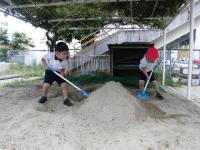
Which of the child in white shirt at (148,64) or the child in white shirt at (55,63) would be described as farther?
the child in white shirt at (148,64)

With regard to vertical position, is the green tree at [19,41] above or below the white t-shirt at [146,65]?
above

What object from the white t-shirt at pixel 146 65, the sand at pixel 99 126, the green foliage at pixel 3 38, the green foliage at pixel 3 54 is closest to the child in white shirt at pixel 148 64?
the white t-shirt at pixel 146 65

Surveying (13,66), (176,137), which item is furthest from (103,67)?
Result: (176,137)

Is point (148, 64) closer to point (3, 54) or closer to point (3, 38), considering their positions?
point (3, 54)

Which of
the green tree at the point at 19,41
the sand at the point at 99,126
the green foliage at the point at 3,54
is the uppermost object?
the green tree at the point at 19,41

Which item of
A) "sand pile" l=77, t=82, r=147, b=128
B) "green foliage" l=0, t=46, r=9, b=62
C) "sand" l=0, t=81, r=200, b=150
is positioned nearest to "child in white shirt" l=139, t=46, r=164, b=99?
"sand" l=0, t=81, r=200, b=150

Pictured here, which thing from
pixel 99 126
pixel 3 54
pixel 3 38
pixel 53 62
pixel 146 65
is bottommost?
pixel 99 126

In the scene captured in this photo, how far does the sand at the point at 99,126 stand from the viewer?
162 inches

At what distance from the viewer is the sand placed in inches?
162

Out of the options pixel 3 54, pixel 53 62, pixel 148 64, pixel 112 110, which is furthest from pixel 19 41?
pixel 112 110

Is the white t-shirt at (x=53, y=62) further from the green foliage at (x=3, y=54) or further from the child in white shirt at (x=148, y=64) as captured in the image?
the green foliage at (x=3, y=54)

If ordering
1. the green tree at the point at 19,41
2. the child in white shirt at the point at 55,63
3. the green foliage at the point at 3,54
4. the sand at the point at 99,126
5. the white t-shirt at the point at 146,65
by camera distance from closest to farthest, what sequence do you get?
the sand at the point at 99,126 → the child in white shirt at the point at 55,63 → the white t-shirt at the point at 146,65 → the green foliage at the point at 3,54 → the green tree at the point at 19,41

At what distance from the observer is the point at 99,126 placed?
473 centimetres

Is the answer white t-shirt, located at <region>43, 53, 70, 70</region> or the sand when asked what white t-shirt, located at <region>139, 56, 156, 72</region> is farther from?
white t-shirt, located at <region>43, 53, 70, 70</region>
